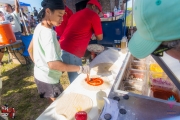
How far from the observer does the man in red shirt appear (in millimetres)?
1864

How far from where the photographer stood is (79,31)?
189 cm

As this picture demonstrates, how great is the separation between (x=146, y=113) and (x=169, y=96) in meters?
0.56

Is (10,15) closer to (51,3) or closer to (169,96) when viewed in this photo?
(51,3)

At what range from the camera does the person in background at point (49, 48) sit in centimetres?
121

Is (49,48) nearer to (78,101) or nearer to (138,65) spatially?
(78,101)

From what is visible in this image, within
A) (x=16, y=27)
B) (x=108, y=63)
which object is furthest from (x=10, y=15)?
(x=108, y=63)

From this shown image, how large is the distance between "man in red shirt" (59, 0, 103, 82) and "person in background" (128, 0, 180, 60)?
4.57ft

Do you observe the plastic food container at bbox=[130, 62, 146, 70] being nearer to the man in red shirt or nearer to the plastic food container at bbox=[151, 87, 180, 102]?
the plastic food container at bbox=[151, 87, 180, 102]

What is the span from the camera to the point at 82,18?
1.85 meters

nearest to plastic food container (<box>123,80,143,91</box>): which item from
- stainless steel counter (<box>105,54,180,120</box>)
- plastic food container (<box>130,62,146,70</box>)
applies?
plastic food container (<box>130,62,146,70</box>)

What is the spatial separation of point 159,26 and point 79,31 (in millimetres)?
1502

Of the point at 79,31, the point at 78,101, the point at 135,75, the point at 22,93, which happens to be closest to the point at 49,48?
the point at 78,101

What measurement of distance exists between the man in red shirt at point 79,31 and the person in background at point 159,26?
4.57 ft

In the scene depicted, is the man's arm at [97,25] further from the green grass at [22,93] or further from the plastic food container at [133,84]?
the green grass at [22,93]
